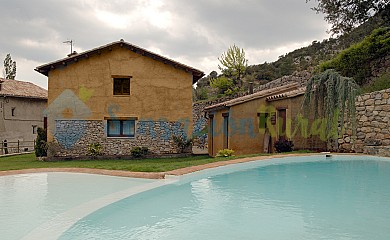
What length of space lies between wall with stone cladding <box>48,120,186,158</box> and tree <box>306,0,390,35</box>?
14391 mm

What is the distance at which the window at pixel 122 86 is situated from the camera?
64.1ft

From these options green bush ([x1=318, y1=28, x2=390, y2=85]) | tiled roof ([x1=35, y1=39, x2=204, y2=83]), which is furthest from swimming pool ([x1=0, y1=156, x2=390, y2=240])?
green bush ([x1=318, y1=28, x2=390, y2=85])

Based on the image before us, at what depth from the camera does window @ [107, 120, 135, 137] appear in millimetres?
19562

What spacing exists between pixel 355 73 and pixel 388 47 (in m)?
2.34

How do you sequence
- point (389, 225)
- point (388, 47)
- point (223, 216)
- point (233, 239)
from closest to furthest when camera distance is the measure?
1. point (233, 239)
2. point (389, 225)
3. point (223, 216)
4. point (388, 47)

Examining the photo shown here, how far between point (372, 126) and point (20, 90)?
94.7ft

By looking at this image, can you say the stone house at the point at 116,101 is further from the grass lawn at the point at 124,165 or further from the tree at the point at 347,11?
the tree at the point at 347,11

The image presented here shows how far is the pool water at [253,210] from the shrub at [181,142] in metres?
8.26

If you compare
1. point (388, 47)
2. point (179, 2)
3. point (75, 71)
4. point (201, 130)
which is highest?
point (179, 2)

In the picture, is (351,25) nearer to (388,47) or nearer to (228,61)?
(388,47)

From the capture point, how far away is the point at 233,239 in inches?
208

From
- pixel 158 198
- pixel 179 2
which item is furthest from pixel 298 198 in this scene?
pixel 179 2

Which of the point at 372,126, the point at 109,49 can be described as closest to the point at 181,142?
the point at 109,49

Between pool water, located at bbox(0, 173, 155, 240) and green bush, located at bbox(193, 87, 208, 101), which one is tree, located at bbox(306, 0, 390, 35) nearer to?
green bush, located at bbox(193, 87, 208, 101)
